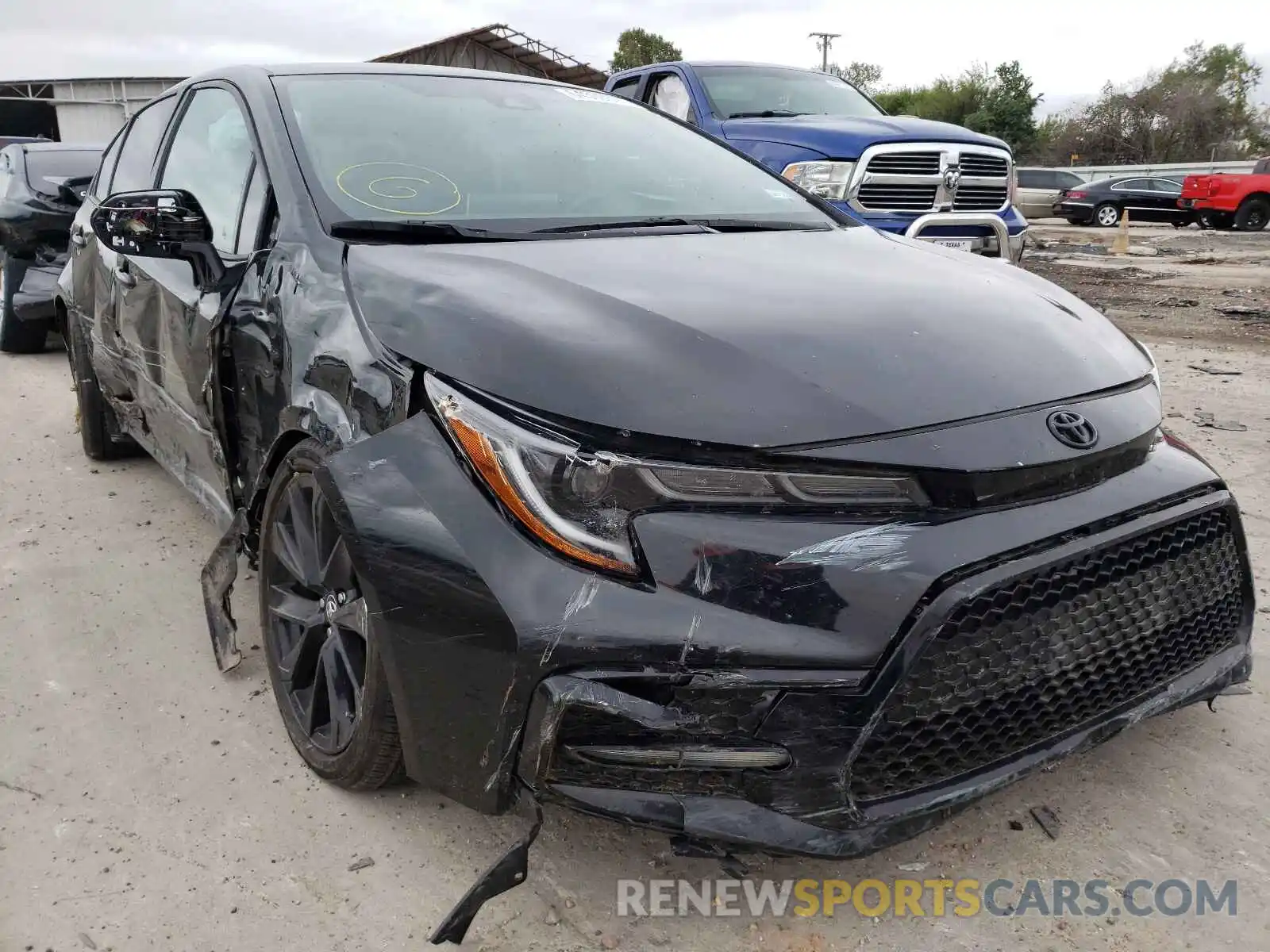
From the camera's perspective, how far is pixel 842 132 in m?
6.63

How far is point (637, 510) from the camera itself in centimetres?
160

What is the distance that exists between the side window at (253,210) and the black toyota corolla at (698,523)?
0.05 m

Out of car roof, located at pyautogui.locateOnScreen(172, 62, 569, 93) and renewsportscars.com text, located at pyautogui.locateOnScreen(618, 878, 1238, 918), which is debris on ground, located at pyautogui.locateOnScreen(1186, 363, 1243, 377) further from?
renewsportscars.com text, located at pyautogui.locateOnScreen(618, 878, 1238, 918)

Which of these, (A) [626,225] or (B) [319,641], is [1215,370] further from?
(B) [319,641]

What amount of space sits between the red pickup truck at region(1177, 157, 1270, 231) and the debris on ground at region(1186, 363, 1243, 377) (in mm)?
16144

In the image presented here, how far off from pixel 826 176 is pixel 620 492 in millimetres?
5449

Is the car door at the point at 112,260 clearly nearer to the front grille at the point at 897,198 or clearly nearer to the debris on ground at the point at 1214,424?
the front grille at the point at 897,198

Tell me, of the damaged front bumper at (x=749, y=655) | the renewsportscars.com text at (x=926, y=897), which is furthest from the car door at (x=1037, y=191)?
the damaged front bumper at (x=749, y=655)

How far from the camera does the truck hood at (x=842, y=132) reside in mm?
6570

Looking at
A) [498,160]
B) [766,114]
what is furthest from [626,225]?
[766,114]

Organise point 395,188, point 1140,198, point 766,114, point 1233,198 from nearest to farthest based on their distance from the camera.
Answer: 1. point 395,188
2. point 766,114
3. point 1233,198
4. point 1140,198

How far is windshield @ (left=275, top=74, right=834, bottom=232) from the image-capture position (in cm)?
246

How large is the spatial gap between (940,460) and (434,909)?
121cm

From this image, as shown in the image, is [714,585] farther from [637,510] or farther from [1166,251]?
[1166,251]
